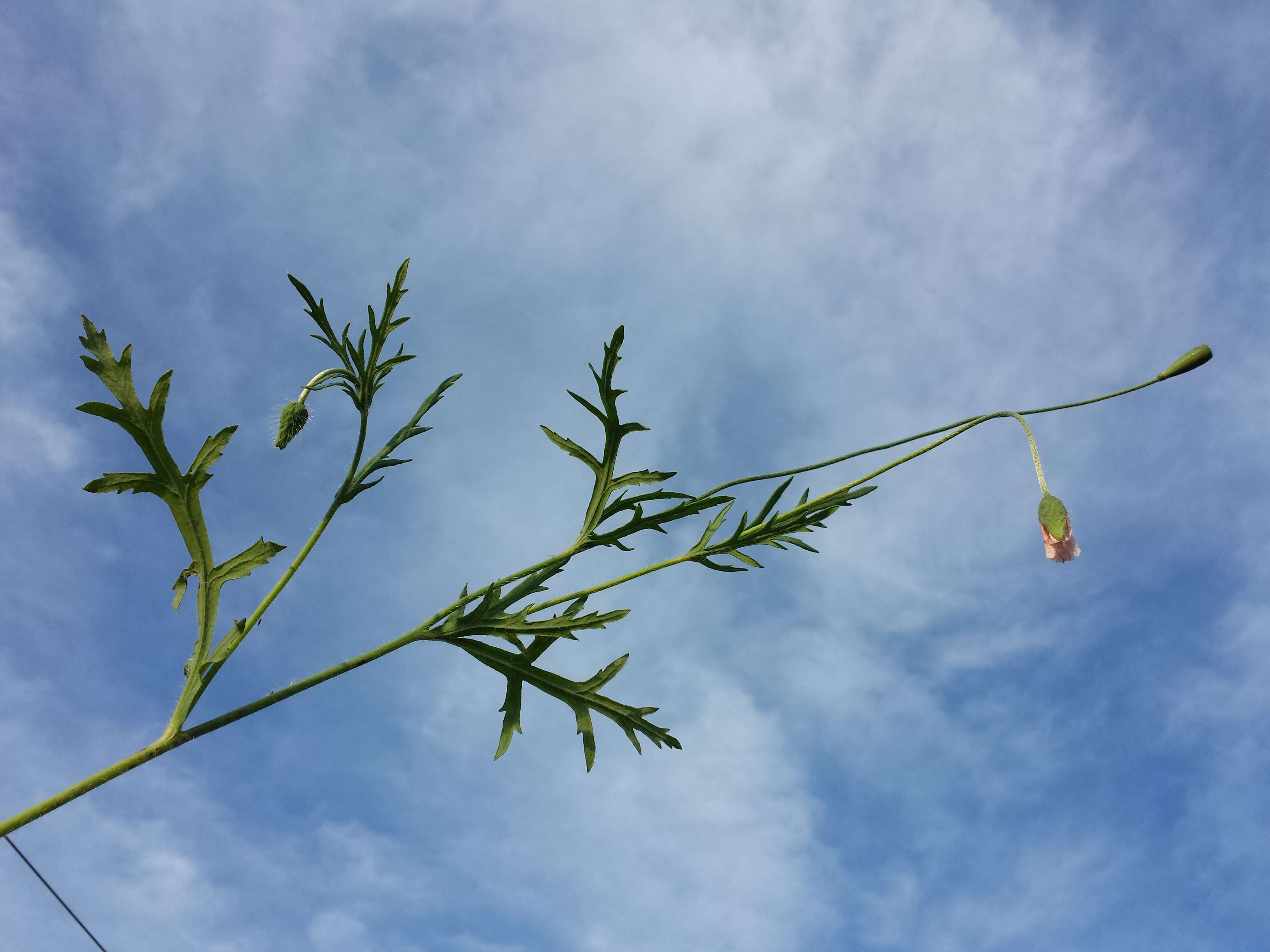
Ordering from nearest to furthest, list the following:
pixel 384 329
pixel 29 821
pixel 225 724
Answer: pixel 29 821 → pixel 225 724 → pixel 384 329

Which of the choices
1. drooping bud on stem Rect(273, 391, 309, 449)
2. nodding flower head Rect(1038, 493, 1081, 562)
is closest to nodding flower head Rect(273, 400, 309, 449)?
drooping bud on stem Rect(273, 391, 309, 449)

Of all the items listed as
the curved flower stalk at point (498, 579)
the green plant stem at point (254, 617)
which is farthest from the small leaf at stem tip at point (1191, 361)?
the green plant stem at point (254, 617)

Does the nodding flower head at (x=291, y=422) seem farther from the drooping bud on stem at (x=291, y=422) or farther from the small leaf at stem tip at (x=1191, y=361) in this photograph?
the small leaf at stem tip at (x=1191, y=361)

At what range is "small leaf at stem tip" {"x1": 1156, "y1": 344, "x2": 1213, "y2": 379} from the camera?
2643 millimetres

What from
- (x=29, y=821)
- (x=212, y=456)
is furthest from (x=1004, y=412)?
(x=29, y=821)

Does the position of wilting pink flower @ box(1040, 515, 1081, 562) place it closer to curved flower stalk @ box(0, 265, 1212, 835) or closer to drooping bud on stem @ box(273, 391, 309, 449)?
curved flower stalk @ box(0, 265, 1212, 835)

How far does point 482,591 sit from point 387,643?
14.1 inches

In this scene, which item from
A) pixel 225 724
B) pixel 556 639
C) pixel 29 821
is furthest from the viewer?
pixel 556 639

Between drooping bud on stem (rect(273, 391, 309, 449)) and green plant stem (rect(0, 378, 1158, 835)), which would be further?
drooping bud on stem (rect(273, 391, 309, 449))

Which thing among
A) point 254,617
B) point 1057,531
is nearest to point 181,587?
point 254,617

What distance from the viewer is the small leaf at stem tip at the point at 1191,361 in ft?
8.67

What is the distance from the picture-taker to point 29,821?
213cm

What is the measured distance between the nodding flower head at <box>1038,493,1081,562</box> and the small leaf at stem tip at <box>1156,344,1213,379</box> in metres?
0.59

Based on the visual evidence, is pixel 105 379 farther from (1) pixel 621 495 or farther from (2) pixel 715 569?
(2) pixel 715 569
